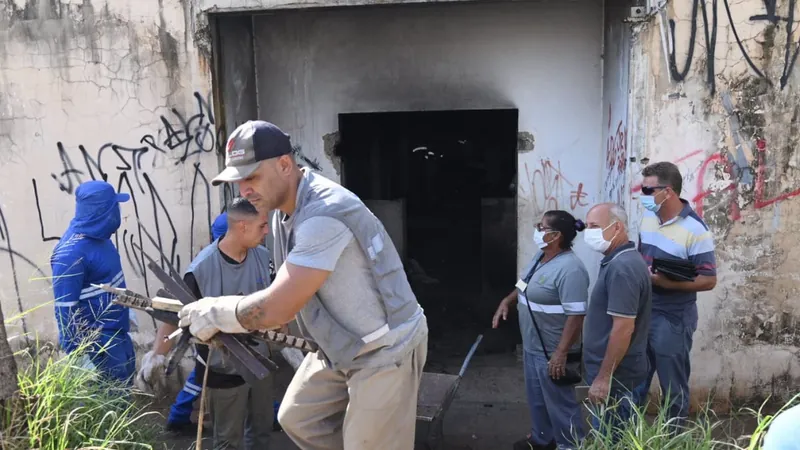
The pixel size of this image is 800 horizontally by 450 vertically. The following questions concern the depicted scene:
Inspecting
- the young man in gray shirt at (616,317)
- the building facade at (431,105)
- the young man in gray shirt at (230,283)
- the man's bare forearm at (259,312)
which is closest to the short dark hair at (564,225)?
the young man in gray shirt at (616,317)

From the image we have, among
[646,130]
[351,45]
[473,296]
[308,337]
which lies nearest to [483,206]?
[473,296]

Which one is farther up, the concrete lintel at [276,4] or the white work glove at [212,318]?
the concrete lintel at [276,4]

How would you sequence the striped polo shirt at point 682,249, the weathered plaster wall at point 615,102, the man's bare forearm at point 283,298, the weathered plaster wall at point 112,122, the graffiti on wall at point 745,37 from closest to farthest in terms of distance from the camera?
the man's bare forearm at point 283,298 → the striped polo shirt at point 682,249 → the graffiti on wall at point 745,37 → the weathered plaster wall at point 615,102 → the weathered plaster wall at point 112,122

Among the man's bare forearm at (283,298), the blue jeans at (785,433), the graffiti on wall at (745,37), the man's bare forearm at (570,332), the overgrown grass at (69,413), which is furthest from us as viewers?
the graffiti on wall at (745,37)

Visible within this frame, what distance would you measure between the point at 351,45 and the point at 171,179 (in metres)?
1.95

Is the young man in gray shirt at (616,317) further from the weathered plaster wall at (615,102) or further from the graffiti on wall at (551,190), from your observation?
the graffiti on wall at (551,190)

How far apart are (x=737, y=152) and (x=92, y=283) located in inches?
170

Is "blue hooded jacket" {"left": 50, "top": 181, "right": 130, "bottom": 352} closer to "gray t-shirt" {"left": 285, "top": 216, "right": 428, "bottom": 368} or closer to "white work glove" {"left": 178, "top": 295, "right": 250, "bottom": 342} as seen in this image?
"white work glove" {"left": 178, "top": 295, "right": 250, "bottom": 342}

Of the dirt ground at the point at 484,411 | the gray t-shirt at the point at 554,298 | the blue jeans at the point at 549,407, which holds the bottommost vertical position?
the dirt ground at the point at 484,411

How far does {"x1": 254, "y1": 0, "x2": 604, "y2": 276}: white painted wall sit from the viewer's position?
527 cm

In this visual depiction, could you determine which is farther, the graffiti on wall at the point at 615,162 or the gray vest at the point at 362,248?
the graffiti on wall at the point at 615,162

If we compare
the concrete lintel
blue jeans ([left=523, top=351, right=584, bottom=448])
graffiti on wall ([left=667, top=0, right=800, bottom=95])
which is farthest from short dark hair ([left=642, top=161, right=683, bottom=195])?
the concrete lintel

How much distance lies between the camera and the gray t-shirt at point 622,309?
3.23 meters

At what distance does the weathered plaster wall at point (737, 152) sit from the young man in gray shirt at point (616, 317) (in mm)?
1198
